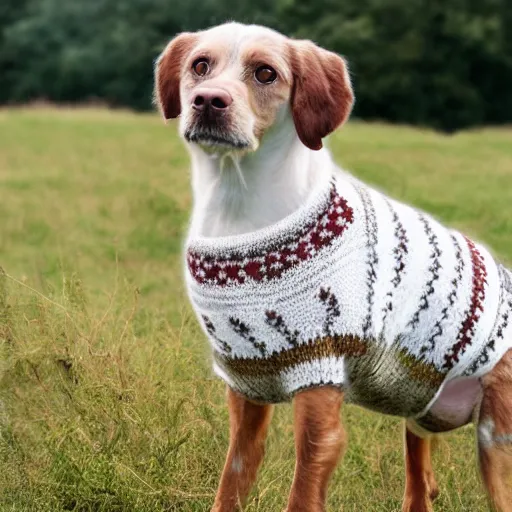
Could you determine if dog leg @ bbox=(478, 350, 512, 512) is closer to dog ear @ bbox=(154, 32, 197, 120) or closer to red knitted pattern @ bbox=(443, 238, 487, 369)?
red knitted pattern @ bbox=(443, 238, 487, 369)

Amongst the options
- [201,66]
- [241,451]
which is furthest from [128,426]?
[201,66]

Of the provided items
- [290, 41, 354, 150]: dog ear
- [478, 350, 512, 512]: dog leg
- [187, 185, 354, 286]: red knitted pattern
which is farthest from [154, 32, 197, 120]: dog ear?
[478, 350, 512, 512]: dog leg

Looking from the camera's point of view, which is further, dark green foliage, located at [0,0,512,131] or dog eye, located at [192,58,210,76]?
dark green foliage, located at [0,0,512,131]

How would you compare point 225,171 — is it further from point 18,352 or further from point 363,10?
point 363,10

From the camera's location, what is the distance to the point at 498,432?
3420 millimetres

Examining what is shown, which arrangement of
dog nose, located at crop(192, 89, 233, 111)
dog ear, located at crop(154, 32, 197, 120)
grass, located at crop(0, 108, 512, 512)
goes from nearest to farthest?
dog nose, located at crop(192, 89, 233, 111), dog ear, located at crop(154, 32, 197, 120), grass, located at crop(0, 108, 512, 512)

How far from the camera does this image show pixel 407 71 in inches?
1613

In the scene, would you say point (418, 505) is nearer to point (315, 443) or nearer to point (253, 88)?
point (315, 443)

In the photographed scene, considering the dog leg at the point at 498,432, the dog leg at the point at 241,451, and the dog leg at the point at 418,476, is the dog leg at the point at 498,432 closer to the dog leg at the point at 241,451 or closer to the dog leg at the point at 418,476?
the dog leg at the point at 418,476

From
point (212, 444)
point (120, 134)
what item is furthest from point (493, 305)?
point (120, 134)

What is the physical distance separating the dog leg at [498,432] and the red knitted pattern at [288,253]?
2.66 feet

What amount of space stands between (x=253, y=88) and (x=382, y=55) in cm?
3844

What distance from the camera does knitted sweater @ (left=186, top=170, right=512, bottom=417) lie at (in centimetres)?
305

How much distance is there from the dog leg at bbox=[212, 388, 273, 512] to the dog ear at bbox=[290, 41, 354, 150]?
3.16 ft
